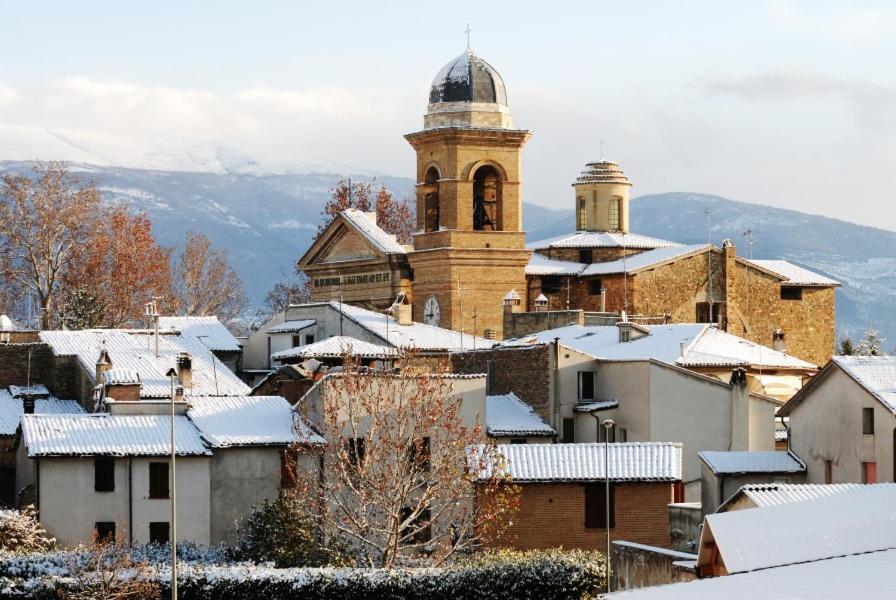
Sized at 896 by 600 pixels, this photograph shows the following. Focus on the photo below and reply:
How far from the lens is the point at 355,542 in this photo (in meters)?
45.5

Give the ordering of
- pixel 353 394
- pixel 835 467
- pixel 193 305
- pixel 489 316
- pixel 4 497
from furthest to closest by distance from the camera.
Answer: pixel 193 305
pixel 489 316
pixel 4 497
pixel 353 394
pixel 835 467

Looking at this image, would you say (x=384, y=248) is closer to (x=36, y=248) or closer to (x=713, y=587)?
(x=36, y=248)

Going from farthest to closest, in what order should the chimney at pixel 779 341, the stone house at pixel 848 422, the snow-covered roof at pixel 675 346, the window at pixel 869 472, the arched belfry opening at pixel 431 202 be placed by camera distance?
1. the arched belfry opening at pixel 431 202
2. the chimney at pixel 779 341
3. the snow-covered roof at pixel 675 346
4. the window at pixel 869 472
5. the stone house at pixel 848 422

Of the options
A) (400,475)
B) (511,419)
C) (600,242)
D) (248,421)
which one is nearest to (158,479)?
(248,421)

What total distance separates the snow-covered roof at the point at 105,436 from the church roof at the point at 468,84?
83.5 ft

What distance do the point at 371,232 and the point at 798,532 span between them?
49671mm

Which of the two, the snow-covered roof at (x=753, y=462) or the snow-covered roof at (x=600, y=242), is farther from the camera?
the snow-covered roof at (x=600, y=242)

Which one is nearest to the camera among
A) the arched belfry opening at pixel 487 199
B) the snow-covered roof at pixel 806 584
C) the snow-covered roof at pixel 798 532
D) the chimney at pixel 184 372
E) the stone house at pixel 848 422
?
the snow-covered roof at pixel 806 584

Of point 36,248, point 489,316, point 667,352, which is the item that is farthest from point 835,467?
point 36,248

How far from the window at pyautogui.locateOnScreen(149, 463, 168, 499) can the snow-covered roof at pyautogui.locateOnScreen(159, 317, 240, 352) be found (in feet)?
52.8

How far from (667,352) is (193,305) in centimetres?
4027

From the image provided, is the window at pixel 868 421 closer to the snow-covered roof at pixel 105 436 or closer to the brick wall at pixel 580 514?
the brick wall at pixel 580 514

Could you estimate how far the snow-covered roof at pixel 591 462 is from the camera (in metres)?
46.7

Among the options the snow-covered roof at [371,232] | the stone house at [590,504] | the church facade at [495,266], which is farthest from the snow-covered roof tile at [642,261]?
the stone house at [590,504]
